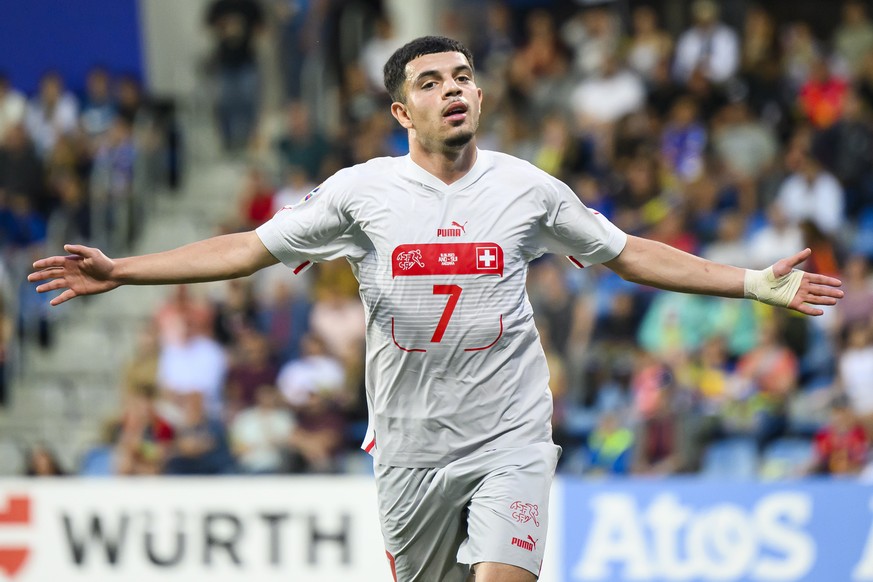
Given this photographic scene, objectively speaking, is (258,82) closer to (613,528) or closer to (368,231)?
(613,528)

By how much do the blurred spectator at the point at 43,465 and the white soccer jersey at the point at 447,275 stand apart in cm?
707

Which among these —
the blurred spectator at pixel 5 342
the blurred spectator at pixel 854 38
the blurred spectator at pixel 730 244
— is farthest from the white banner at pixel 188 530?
the blurred spectator at pixel 854 38

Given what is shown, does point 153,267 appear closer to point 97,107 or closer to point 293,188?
point 293,188

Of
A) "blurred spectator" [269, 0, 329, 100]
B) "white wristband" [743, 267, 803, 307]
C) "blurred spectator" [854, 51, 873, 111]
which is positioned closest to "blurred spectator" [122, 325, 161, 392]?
"blurred spectator" [269, 0, 329, 100]

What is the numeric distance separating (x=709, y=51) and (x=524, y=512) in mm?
10073

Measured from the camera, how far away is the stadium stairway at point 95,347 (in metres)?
14.1

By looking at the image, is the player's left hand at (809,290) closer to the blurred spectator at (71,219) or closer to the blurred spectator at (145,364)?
the blurred spectator at (145,364)

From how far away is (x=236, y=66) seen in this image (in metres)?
15.9

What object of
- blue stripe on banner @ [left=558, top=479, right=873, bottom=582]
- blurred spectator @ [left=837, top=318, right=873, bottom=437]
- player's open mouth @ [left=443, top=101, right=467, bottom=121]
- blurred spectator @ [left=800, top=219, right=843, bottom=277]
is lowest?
blue stripe on banner @ [left=558, top=479, right=873, bottom=582]

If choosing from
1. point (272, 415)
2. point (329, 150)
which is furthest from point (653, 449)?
point (329, 150)

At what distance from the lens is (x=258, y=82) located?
16031 millimetres

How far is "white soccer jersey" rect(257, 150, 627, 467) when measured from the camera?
5.41 metres

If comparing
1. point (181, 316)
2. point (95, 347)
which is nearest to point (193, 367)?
point (181, 316)

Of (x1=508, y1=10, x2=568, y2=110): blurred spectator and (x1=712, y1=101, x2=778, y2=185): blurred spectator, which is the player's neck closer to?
(x1=712, y1=101, x2=778, y2=185): blurred spectator
